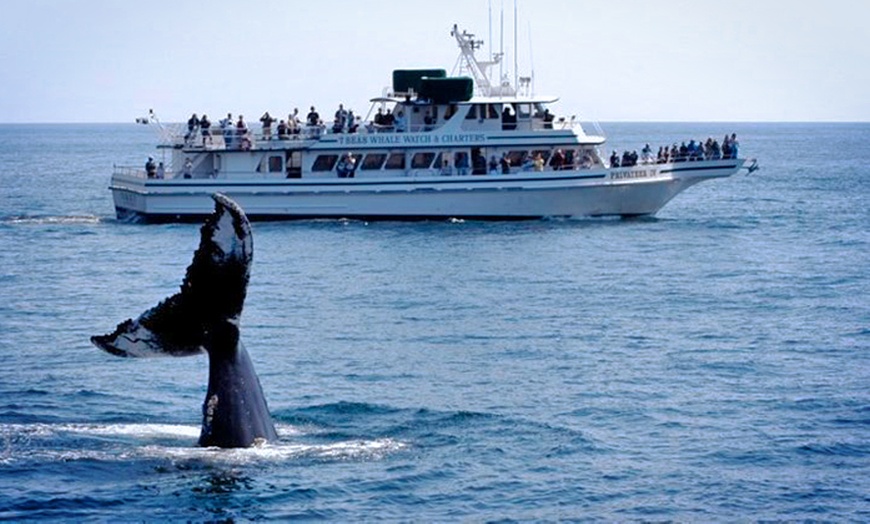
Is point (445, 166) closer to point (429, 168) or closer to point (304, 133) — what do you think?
point (429, 168)

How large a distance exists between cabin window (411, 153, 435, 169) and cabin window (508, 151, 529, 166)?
3042 millimetres

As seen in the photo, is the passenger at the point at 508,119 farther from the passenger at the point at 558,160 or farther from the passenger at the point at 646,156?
the passenger at the point at 646,156

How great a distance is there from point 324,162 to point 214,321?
43.6 metres

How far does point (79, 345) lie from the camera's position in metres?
34.5

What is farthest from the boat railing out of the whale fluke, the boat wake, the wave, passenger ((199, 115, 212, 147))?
the whale fluke

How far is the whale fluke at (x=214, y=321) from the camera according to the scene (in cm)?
1959

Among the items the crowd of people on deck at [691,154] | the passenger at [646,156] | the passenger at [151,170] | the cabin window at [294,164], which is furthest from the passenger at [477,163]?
the passenger at [151,170]

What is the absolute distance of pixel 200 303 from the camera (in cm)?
2009

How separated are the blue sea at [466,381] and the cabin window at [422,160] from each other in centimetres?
391

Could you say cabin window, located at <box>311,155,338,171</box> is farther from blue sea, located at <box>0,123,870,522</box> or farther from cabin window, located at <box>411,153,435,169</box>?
blue sea, located at <box>0,123,870,522</box>

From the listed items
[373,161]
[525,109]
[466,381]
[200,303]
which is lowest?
[466,381]

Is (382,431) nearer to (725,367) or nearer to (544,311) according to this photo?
(725,367)

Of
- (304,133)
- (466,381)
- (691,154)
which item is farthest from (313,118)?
(466,381)

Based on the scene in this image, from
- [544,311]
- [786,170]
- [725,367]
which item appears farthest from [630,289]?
[786,170]
